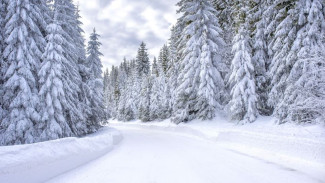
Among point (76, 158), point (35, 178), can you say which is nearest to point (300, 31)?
point (76, 158)

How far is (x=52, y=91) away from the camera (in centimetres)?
1605

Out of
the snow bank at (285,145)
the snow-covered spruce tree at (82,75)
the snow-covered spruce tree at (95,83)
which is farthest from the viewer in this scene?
the snow-covered spruce tree at (95,83)

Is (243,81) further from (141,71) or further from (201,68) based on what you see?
(141,71)

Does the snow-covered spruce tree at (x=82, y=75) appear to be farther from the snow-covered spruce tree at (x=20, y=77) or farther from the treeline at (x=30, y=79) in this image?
the snow-covered spruce tree at (x=20, y=77)

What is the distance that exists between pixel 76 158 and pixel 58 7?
16166 millimetres

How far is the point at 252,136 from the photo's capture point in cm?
1095

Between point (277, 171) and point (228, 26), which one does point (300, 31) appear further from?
point (228, 26)

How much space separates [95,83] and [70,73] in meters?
6.96

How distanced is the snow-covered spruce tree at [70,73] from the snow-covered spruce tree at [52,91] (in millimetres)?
982

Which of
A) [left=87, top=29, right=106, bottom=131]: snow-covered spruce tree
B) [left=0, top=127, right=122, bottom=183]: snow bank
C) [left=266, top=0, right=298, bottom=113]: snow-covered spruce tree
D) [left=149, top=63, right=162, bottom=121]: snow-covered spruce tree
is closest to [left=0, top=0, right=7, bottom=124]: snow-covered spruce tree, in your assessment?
[left=87, top=29, right=106, bottom=131]: snow-covered spruce tree

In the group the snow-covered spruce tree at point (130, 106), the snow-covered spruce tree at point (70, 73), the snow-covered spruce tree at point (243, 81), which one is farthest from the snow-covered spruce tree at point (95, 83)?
the snow-covered spruce tree at point (130, 106)

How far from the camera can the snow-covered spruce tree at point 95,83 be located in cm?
2456

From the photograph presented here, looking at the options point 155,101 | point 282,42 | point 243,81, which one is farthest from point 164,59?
point 282,42

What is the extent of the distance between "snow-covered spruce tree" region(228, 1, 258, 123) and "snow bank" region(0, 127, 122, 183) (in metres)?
13.1
